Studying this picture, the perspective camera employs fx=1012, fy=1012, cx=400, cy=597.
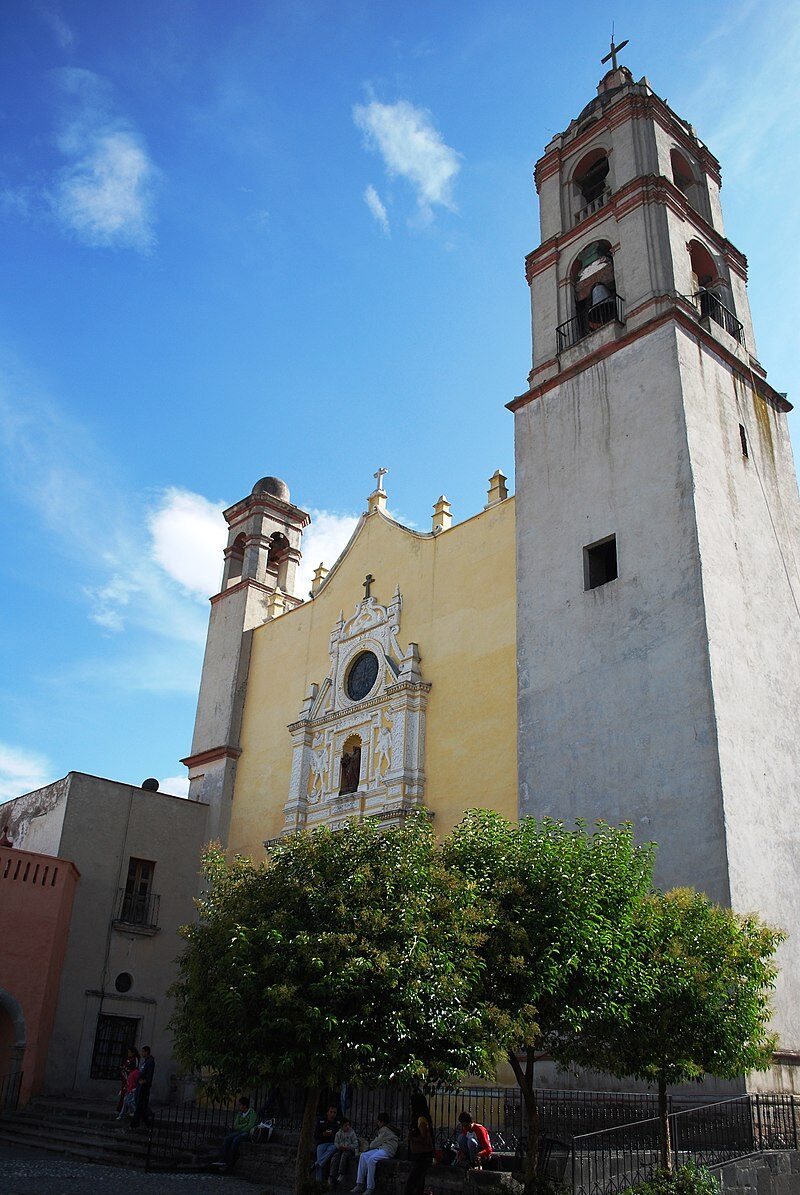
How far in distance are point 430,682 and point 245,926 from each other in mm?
9773

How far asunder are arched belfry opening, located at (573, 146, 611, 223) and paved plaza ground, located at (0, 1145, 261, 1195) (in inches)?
705

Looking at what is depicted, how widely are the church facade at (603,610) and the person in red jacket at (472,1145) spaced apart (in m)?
3.73

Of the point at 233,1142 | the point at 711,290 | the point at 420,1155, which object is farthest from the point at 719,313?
the point at 233,1142

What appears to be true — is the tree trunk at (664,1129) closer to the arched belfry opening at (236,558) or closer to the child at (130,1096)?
the child at (130,1096)

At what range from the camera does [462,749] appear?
1745cm

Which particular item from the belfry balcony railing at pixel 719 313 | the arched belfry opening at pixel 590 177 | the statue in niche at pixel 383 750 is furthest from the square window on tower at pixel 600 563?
the arched belfry opening at pixel 590 177

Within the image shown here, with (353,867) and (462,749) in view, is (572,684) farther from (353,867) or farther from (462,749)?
(353,867)

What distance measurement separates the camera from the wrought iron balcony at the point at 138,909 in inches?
805

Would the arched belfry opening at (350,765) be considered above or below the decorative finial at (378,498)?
below

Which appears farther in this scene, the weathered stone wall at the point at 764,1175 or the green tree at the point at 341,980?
the weathered stone wall at the point at 764,1175

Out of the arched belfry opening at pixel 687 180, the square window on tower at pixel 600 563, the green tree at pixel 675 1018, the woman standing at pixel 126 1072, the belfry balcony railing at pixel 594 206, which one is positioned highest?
the arched belfry opening at pixel 687 180

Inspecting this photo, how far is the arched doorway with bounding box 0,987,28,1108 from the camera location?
16703 mm

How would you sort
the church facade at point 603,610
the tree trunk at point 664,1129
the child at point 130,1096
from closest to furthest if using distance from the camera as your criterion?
the tree trunk at point 664,1129, the church facade at point 603,610, the child at point 130,1096

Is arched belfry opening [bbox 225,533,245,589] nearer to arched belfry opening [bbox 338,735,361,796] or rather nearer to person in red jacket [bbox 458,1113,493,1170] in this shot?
arched belfry opening [bbox 338,735,361,796]
